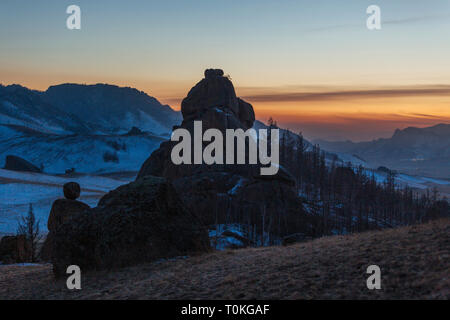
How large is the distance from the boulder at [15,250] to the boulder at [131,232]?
17.0 m

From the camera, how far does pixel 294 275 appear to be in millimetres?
12250

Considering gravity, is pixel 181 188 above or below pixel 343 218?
above

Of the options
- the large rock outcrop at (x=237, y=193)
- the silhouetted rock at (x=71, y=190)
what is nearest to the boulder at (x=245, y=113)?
the large rock outcrop at (x=237, y=193)

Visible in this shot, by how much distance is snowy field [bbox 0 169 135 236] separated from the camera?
86438mm

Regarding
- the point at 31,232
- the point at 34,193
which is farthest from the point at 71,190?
the point at 34,193

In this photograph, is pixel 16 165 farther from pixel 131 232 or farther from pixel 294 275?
pixel 294 275

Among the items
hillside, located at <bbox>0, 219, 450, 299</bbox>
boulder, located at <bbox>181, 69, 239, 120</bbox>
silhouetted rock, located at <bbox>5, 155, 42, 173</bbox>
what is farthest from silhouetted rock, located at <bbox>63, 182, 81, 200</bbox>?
silhouetted rock, located at <bbox>5, 155, 42, 173</bbox>

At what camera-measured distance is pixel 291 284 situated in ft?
37.5

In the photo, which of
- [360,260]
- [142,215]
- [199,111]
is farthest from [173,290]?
[199,111]

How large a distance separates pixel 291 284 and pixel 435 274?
11.4 feet

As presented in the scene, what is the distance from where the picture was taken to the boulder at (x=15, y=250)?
32.7 meters

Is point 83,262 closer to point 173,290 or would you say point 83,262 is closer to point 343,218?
point 173,290

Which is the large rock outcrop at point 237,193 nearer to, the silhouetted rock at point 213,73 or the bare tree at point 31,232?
the silhouetted rock at point 213,73
